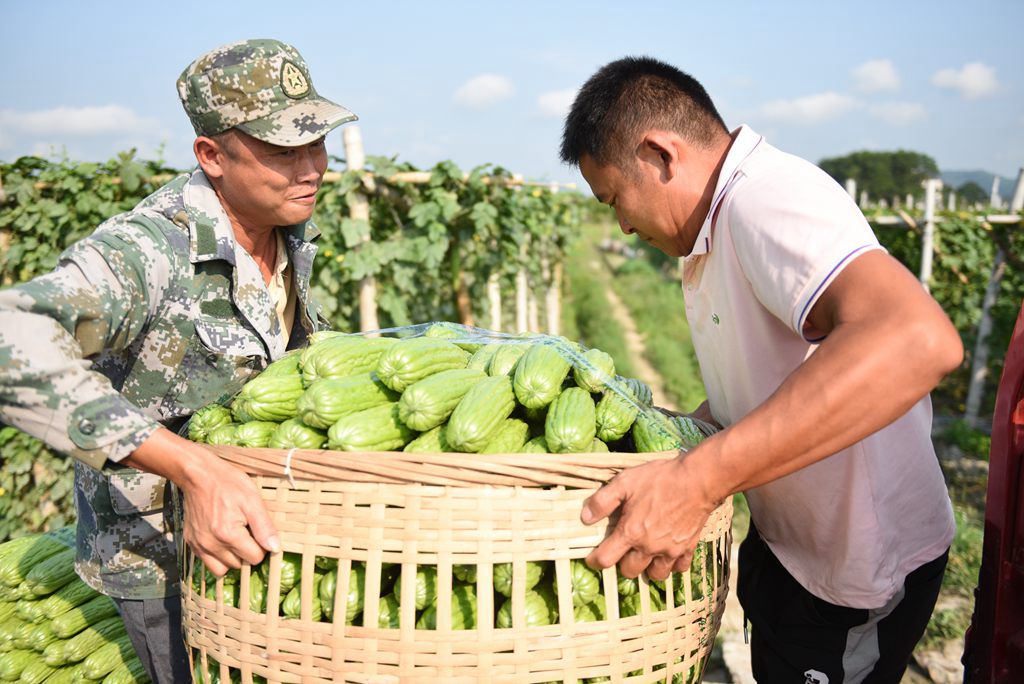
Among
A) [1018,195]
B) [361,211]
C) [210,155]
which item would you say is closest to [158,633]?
[210,155]

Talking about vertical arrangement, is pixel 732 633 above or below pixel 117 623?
below

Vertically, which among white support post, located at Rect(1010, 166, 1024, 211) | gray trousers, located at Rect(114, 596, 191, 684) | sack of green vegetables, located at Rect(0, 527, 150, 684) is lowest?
sack of green vegetables, located at Rect(0, 527, 150, 684)

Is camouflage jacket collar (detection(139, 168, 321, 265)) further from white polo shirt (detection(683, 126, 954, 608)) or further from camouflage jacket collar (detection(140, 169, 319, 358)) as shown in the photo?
white polo shirt (detection(683, 126, 954, 608))

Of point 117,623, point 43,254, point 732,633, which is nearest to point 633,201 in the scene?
point 117,623

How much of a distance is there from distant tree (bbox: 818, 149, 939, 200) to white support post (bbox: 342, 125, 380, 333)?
12380 centimetres

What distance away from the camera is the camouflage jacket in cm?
182

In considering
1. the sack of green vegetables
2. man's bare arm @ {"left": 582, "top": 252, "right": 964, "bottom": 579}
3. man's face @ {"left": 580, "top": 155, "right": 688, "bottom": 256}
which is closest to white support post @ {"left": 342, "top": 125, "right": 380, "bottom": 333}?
the sack of green vegetables

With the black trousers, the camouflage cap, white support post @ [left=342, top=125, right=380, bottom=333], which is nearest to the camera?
the black trousers

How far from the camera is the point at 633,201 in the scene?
7.47 ft

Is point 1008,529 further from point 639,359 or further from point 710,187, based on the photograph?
point 639,359

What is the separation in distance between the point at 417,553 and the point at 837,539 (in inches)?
52.1

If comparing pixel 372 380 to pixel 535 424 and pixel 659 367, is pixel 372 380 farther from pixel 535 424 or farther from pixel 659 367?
pixel 659 367

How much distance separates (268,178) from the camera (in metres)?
2.58

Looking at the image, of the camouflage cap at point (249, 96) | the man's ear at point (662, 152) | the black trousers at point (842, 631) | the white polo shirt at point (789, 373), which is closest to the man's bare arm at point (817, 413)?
the white polo shirt at point (789, 373)
